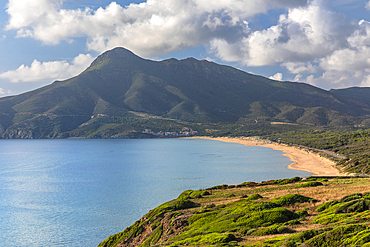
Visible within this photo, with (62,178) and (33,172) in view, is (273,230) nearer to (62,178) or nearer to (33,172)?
(62,178)

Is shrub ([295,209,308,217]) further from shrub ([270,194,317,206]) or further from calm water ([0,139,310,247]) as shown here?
calm water ([0,139,310,247])

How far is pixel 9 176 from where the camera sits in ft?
279

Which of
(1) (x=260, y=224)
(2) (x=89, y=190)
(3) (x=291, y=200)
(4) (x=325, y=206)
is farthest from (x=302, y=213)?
(2) (x=89, y=190)

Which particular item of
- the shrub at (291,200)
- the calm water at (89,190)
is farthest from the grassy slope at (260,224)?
the calm water at (89,190)

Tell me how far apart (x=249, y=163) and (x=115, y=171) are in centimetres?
4506

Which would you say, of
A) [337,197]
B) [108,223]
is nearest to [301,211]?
[337,197]

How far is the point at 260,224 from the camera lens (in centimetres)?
2077

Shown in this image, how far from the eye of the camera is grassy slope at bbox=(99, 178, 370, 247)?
551 inches

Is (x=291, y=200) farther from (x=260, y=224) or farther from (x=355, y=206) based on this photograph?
(x=355, y=206)

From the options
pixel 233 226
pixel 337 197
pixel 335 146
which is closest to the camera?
pixel 233 226

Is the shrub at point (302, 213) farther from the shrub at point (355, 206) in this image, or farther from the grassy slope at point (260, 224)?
the shrub at point (355, 206)

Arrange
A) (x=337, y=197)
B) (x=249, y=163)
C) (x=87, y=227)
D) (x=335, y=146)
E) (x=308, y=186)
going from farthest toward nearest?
(x=335, y=146), (x=249, y=163), (x=87, y=227), (x=308, y=186), (x=337, y=197)

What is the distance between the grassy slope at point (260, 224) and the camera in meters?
14.0

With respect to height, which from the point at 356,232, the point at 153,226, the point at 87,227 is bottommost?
the point at 87,227
